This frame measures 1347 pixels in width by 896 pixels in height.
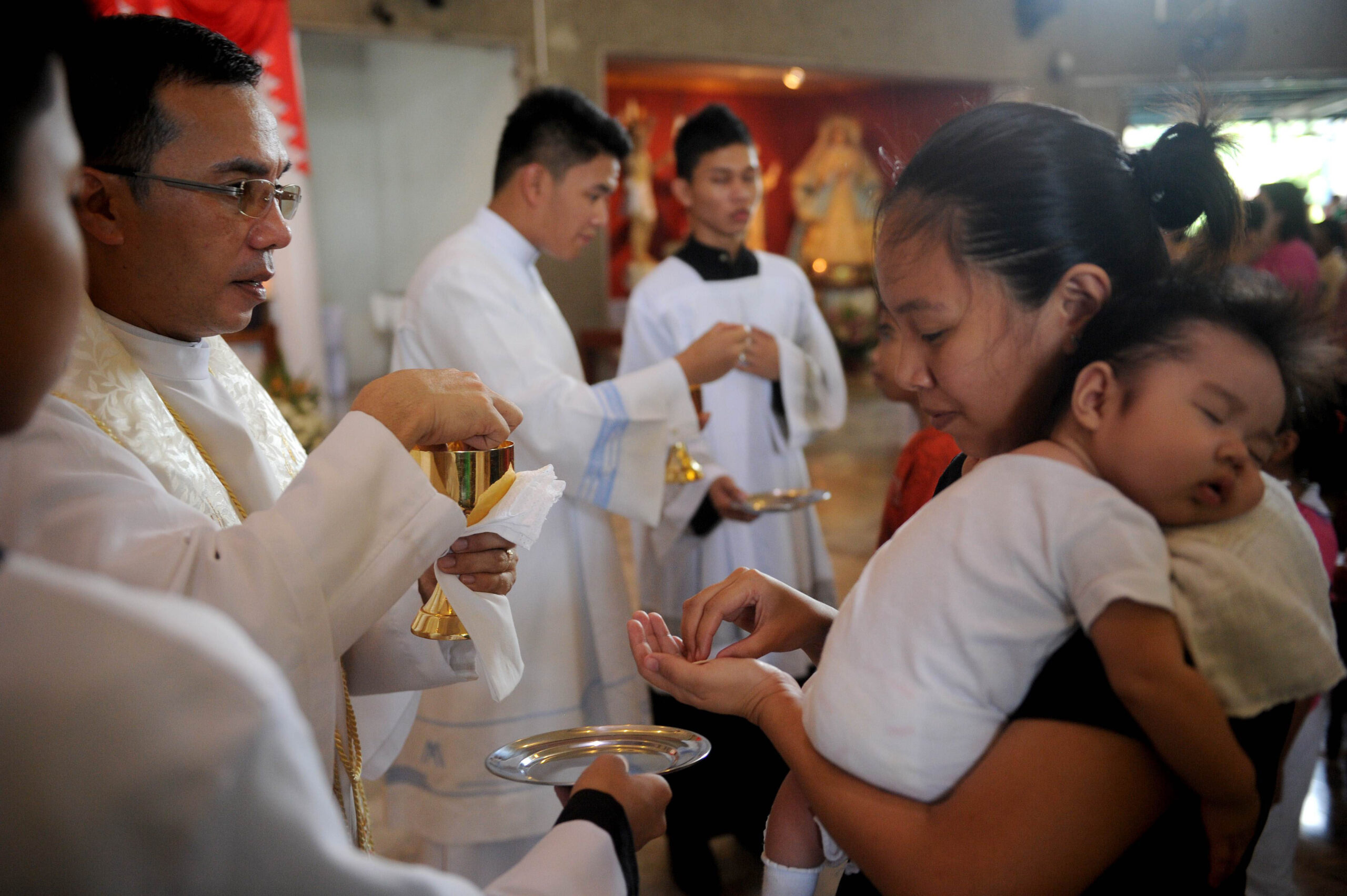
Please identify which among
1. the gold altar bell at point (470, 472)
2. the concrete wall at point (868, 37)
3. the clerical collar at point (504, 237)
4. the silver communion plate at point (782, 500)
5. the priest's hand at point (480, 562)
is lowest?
the silver communion plate at point (782, 500)

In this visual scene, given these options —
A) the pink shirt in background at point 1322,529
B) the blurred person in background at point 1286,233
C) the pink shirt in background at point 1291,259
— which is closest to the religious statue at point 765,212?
the blurred person in background at point 1286,233

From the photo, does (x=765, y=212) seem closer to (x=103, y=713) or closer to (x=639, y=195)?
(x=639, y=195)

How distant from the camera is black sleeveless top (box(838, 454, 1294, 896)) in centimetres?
96

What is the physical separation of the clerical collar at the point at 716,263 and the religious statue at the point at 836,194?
8.34 meters

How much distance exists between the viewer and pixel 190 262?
156cm

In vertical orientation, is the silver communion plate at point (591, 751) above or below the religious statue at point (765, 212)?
below

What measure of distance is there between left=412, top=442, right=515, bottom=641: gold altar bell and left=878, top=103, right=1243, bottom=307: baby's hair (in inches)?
26.0

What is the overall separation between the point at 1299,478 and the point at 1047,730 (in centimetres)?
206

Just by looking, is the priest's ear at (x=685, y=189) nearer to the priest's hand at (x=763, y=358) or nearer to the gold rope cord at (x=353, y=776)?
the priest's hand at (x=763, y=358)

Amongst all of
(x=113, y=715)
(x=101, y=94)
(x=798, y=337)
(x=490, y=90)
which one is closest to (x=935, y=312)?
(x=113, y=715)

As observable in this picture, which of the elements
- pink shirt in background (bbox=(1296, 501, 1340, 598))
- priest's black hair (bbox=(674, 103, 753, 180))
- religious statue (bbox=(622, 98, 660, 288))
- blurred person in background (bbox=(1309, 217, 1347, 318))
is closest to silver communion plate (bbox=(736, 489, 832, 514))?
pink shirt in background (bbox=(1296, 501, 1340, 598))

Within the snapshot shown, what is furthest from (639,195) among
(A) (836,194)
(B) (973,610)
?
(B) (973,610)

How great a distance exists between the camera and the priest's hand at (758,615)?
54.6 inches

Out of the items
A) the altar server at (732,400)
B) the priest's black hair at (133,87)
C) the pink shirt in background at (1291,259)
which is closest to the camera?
the priest's black hair at (133,87)
